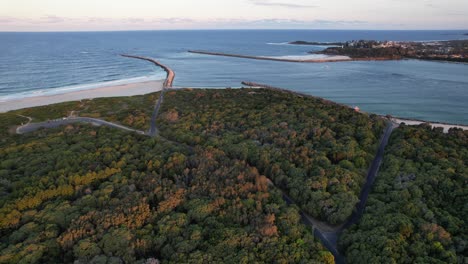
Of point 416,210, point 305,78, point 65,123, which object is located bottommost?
point 416,210

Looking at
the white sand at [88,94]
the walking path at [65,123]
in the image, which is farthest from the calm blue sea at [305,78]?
the walking path at [65,123]

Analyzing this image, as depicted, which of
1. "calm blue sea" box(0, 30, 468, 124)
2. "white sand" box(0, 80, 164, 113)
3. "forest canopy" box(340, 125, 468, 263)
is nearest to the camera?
"forest canopy" box(340, 125, 468, 263)

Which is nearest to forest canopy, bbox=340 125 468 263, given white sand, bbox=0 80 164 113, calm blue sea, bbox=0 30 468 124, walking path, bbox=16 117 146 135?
calm blue sea, bbox=0 30 468 124

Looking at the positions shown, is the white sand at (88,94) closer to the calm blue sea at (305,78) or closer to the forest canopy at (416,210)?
the calm blue sea at (305,78)

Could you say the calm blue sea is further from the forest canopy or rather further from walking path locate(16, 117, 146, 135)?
walking path locate(16, 117, 146, 135)

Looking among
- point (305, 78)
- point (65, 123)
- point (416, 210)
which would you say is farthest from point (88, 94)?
point (416, 210)

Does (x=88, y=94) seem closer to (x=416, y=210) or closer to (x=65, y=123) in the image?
(x=65, y=123)

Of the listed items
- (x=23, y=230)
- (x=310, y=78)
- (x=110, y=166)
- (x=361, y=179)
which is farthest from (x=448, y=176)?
(x=310, y=78)

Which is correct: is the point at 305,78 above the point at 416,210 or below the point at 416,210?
above

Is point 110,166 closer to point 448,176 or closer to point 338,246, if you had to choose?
point 338,246
